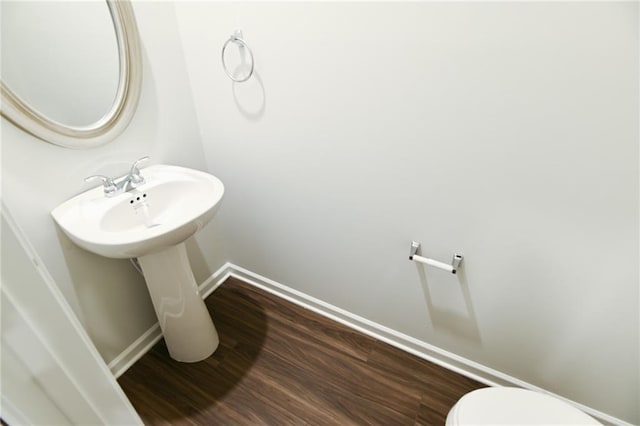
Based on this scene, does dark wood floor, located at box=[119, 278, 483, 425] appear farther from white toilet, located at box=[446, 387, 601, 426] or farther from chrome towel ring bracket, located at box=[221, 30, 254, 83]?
chrome towel ring bracket, located at box=[221, 30, 254, 83]

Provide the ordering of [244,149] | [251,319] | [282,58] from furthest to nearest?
[251,319] → [244,149] → [282,58]

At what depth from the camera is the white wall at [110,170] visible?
1.04m

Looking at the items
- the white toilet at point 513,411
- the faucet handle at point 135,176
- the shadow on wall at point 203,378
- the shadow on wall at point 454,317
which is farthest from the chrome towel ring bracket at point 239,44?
the white toilet at point 513,411

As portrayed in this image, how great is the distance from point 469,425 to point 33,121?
155 cm

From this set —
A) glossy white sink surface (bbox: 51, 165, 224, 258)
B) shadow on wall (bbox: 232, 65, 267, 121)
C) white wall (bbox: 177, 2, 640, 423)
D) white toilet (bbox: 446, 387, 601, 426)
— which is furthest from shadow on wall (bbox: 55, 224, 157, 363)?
white toilet (bbox: 446, 387, 601, 426)

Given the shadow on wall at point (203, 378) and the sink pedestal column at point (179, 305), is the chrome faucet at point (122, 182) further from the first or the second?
the shadow on wall at point (203, 378)

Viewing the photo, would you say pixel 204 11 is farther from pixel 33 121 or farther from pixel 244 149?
pixel 33 121

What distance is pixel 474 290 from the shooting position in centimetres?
117

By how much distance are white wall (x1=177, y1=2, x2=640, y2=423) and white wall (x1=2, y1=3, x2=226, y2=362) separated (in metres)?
0.11

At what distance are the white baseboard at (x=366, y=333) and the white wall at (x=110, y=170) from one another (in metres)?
0.07

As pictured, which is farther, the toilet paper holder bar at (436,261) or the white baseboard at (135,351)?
the white baseboard at (135,351)

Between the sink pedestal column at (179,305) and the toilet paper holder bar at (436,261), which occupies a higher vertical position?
the toilet paper holder bar at (436,261)

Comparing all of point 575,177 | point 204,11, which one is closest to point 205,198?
point 204,11

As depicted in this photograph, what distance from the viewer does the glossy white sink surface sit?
972 millimetres
